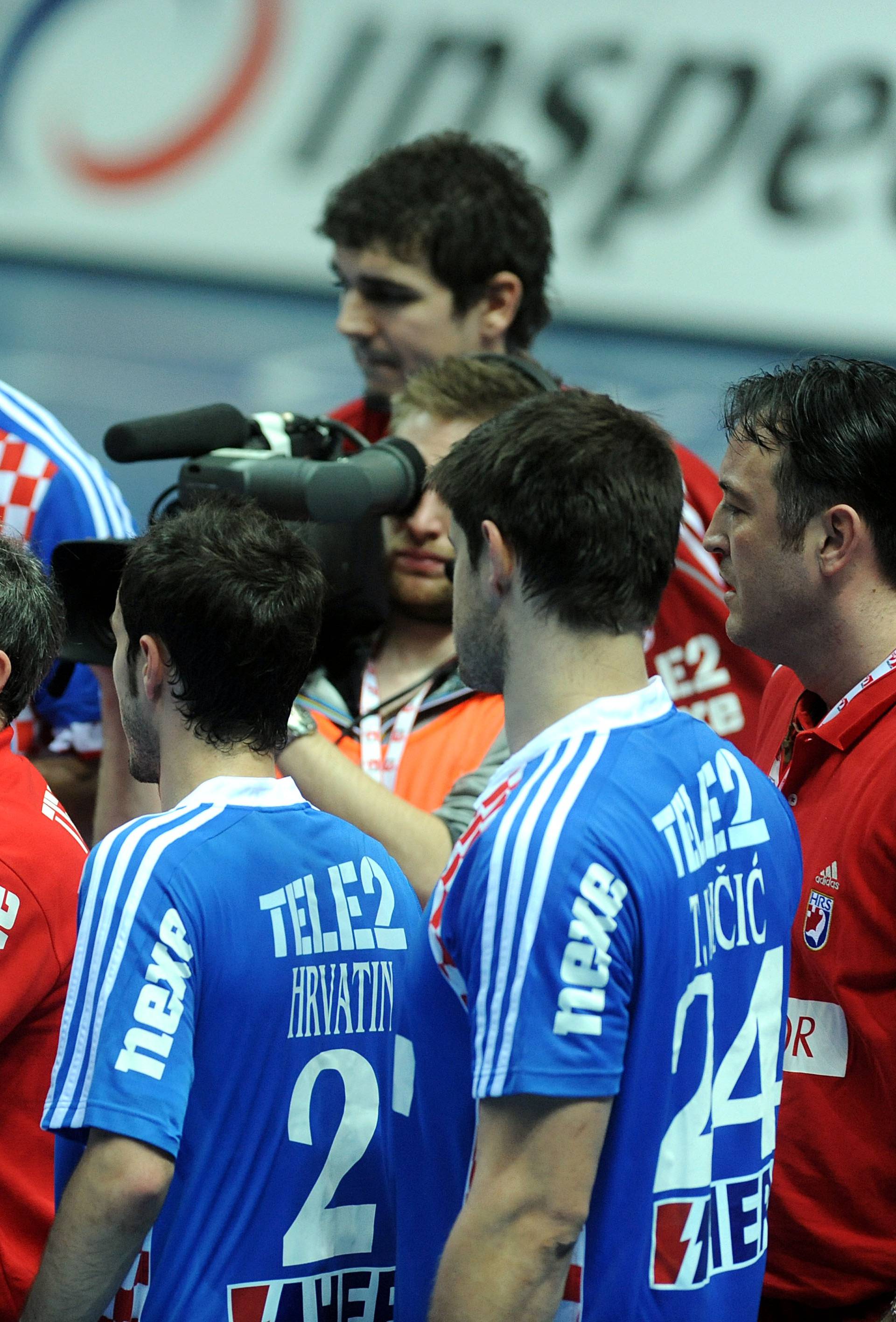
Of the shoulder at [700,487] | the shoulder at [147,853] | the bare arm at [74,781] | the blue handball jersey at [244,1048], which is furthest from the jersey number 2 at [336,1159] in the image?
the shoulder at [700,487]

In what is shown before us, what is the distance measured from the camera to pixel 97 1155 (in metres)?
1.25

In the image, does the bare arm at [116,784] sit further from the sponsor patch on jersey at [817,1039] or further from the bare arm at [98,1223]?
the sponsor patch on jersey at [817,1039]

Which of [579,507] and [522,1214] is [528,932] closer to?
[522,1214]

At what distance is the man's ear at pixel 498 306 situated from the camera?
9.55 feet

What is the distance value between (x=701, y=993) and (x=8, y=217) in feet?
13.1

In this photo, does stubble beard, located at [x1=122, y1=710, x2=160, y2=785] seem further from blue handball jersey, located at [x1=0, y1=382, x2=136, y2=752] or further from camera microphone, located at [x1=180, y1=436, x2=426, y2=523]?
blue handball jersey, located at [x1=0, y1=382, x2=136, y2=752]

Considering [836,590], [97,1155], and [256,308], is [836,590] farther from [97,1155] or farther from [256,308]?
[256,308]

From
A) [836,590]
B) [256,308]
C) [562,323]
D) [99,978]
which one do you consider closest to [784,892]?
[836,590]

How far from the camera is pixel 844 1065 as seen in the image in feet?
4.96

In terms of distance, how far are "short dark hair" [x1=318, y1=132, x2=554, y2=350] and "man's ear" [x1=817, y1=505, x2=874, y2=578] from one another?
1.45 m

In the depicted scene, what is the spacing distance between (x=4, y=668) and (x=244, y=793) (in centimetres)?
37

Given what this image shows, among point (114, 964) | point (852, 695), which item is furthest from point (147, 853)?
point (852, 695)

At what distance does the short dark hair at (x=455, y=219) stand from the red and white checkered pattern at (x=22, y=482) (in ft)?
2.63

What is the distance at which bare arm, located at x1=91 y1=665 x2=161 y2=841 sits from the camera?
2.07m
